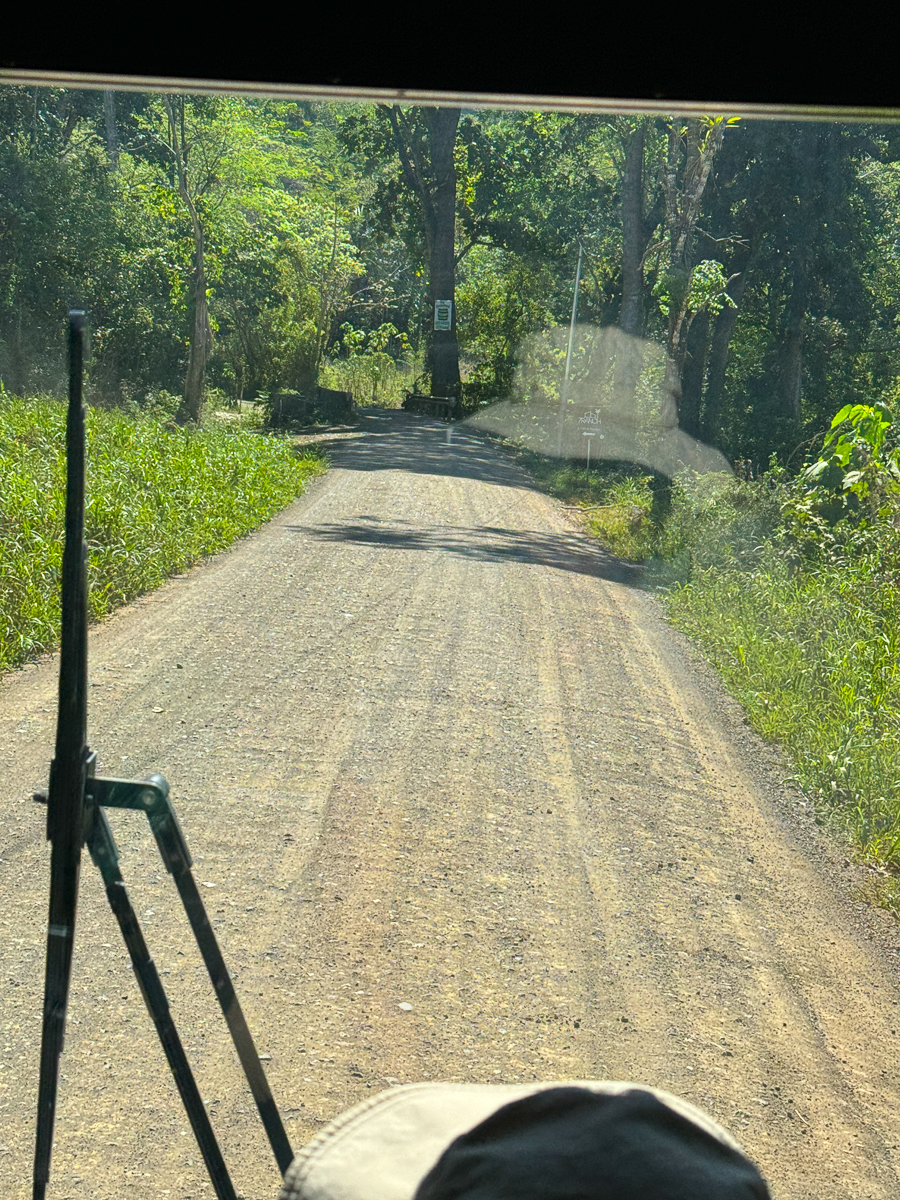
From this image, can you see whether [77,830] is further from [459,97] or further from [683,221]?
[683,221]

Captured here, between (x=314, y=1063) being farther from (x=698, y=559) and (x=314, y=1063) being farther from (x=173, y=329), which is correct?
(x=173, y=329)

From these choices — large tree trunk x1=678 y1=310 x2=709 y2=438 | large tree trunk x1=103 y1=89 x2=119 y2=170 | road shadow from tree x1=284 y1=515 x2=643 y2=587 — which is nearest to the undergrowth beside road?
road shadow from tree x1=284 y1=515 x2=643 y2=587

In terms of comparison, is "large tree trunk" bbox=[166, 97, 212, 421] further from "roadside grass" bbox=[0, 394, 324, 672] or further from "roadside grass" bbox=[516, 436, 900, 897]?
"roadside grass" bbox=[516, 436, 900, 897]

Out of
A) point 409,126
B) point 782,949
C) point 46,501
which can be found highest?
point 409,126

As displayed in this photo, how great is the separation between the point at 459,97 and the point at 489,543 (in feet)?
43.3

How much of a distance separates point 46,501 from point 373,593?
3030 mm

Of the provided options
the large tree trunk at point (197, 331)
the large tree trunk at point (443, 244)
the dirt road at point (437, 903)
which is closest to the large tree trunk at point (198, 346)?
the large tree trunk at point (197, 331)

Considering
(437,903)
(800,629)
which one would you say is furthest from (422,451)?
(437,903)

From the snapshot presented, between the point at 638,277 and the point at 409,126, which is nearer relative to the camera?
the point at 638,277

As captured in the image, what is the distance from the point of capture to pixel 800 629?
10.2 metres

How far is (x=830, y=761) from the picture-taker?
7.17 m

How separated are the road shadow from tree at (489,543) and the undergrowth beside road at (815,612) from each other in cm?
49

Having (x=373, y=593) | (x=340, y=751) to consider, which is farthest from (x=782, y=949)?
(x=373, y=593)

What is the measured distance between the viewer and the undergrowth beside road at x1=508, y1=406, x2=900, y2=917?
6.93m
